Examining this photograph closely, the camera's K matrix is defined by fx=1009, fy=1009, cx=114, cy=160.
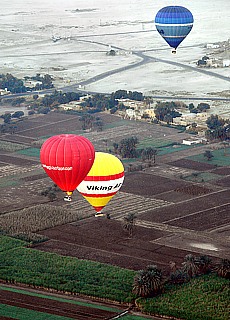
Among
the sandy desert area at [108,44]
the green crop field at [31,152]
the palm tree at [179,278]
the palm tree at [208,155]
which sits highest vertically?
the palm tree at [179,278]

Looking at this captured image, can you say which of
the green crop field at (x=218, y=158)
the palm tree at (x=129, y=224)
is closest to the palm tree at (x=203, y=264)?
the palm tree at (x=129, y=224)

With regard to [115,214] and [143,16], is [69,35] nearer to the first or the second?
[143,16]

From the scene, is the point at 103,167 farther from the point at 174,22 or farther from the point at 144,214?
the point at 174,22

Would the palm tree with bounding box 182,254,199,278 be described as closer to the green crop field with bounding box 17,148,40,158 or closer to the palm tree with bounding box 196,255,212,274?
the palm tree with bounding box 196,255,212,274

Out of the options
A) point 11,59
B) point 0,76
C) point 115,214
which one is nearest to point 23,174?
point 115,214

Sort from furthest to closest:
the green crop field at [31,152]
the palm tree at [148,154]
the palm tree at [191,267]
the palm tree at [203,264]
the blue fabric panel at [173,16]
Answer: the blue fabric panel at [173,16] → the green crop field at [31,152] → the palm tree at [148,154] → the palm tree at [203,264] → the palm tree at [191,267]

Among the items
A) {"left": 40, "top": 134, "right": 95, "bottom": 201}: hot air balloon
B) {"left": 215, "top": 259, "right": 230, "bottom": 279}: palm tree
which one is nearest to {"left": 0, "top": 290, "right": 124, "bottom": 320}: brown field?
{"left": 215, "top": 259, "right": 230, "bottom": 279}: palm tree

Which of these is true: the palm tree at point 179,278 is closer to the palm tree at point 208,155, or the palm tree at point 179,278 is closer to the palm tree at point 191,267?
the palm tree at point 191,267
